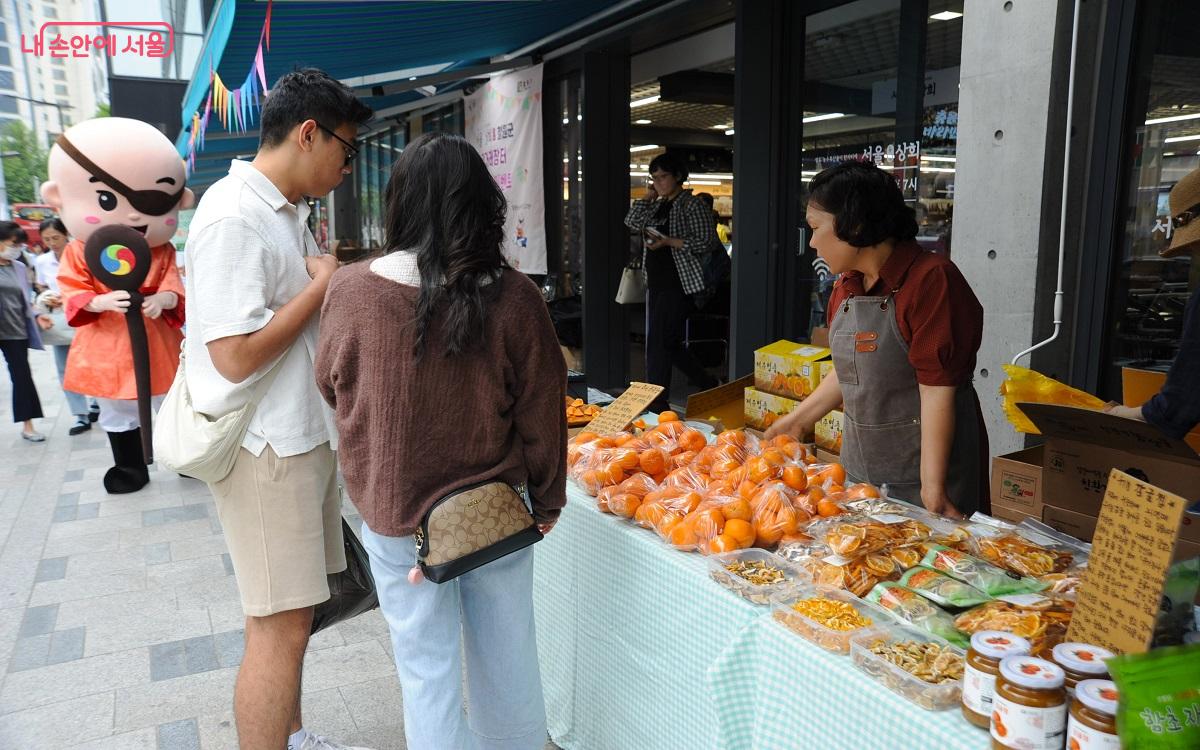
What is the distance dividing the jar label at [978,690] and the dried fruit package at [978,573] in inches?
16.9

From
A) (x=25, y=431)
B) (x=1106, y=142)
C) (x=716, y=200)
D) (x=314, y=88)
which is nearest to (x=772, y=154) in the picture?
(x=1106, y=142)

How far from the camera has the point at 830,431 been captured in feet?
10.6

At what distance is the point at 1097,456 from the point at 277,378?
2.07 metres

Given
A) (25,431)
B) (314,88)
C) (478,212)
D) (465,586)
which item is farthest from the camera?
(25,431)

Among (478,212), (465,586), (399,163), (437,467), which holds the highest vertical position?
(399,163)

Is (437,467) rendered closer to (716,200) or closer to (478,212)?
(478,212)

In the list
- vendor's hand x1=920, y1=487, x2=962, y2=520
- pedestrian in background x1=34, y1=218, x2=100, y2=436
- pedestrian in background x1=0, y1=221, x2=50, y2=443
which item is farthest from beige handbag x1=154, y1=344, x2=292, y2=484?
pedestrian in background x1=0, y1=221, x2=50, y2=443

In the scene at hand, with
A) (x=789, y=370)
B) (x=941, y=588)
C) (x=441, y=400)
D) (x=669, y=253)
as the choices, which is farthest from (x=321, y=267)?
(x=669, y=253)

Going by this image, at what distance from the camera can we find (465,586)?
5.93 ft

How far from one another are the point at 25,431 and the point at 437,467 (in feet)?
22.2

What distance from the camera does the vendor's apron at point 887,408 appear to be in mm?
2414

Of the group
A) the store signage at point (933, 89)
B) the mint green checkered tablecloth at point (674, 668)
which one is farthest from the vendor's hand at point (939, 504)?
the store signage at point (933, 89)

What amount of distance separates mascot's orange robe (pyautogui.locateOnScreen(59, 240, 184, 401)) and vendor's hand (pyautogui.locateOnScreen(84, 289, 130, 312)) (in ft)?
0.23

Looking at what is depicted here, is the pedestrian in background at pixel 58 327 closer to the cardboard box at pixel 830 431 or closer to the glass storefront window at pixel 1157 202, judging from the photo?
the cardboard box at pixel 830 431
